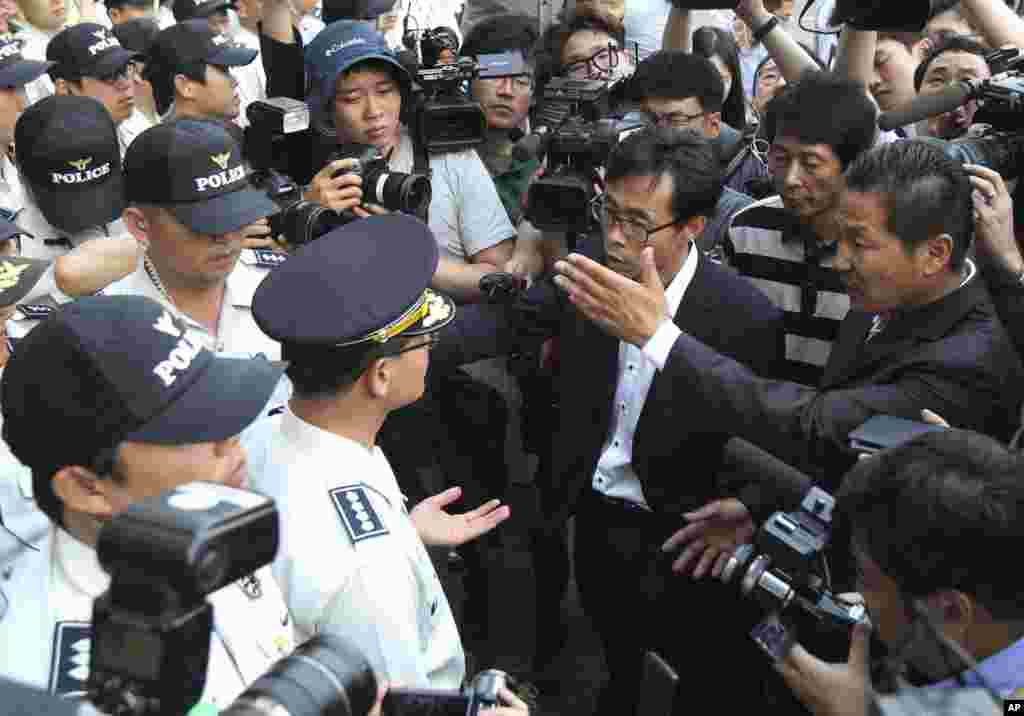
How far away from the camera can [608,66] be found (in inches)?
189

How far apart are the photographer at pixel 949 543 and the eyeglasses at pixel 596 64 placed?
128 inches

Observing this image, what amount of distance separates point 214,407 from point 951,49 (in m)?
3.68

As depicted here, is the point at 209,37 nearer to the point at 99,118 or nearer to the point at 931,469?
the point at 99,118

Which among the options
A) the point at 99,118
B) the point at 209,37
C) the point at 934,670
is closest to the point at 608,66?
the point at 209,37

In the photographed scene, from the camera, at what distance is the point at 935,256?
2.61 meters

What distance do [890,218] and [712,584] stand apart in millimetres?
1082

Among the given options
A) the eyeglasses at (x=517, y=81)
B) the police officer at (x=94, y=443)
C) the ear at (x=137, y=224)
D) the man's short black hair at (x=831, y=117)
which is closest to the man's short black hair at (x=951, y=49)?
the man's short black hair at (x=831, y=117)

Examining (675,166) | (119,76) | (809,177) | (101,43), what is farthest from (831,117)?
(101,43)

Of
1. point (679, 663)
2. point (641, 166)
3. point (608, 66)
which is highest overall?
point (641, 166)

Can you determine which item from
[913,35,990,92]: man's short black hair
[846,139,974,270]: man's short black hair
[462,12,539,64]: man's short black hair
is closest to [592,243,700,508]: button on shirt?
[846,139,974,270]: man's short black hair

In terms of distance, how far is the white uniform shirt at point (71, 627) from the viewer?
1.64 meters

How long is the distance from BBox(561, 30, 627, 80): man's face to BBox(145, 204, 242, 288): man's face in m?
2.21

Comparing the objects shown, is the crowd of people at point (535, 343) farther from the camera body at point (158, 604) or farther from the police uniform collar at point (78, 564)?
the camera body at point (158, 604)

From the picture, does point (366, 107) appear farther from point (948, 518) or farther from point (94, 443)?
point (948, 518)
